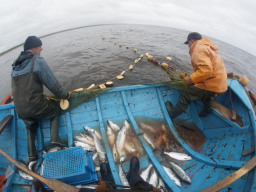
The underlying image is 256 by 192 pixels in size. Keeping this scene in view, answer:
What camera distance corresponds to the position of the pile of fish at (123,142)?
4.00 meters

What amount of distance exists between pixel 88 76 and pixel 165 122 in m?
9.88

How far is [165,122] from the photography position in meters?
4.93

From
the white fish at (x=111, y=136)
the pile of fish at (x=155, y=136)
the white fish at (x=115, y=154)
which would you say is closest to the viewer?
the white fish at (x=115, y=154)

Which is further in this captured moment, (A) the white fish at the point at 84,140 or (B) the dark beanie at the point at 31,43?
(A) the white fish at the point at 84,140

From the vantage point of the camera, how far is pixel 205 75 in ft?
13.5

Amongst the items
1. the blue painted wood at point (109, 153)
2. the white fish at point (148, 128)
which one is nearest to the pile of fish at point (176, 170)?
the white fish at point (148, 128)

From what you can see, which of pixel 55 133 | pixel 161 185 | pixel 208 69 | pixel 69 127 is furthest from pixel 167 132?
pixel 55 133

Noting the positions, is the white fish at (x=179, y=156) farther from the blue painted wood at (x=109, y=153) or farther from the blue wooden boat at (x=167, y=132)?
the blue painted wood at (x=109, y=153)

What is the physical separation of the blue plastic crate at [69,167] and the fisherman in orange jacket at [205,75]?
11.6ft

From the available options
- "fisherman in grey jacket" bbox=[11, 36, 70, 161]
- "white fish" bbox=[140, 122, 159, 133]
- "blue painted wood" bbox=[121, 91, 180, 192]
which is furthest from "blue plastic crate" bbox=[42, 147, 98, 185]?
"white fish" bbox=[140, 122, 159, 133]

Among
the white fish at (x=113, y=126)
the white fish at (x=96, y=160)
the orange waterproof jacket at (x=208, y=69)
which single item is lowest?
the white fish at (x=96, y=160)

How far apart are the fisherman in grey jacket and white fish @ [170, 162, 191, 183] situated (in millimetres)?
3186

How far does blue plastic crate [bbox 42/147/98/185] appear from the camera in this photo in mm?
3008

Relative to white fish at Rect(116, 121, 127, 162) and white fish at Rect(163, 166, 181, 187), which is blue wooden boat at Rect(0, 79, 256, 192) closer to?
white fish at Rect(163, 166, 181, 187)
